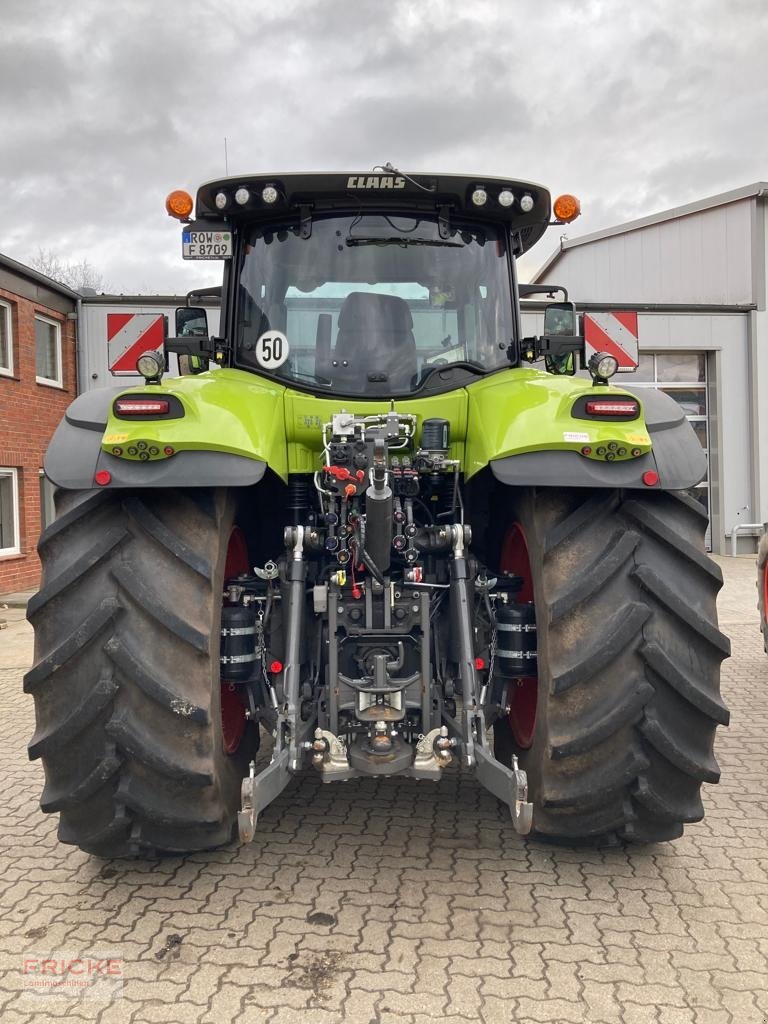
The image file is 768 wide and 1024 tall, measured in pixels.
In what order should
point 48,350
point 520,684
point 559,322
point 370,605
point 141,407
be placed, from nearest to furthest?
point 141,407, point 370,605, point 520,684, point 559,322, point 48,350

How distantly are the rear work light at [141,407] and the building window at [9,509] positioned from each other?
11.8 m

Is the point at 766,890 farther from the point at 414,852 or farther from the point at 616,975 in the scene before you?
the point at 414,852

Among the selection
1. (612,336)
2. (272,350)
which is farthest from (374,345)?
(612,336)

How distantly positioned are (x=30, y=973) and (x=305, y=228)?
2.92 meters

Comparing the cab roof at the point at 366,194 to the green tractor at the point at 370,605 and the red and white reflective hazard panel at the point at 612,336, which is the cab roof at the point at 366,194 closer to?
the green tractor at the point at 370,605

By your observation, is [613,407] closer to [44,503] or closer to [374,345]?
[374,345]

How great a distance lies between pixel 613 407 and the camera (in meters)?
2.81

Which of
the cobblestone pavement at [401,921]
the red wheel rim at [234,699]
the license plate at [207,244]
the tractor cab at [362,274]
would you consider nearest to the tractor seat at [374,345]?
the tractor cab at [362,274]

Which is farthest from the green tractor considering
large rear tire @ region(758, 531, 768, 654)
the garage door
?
the garage door

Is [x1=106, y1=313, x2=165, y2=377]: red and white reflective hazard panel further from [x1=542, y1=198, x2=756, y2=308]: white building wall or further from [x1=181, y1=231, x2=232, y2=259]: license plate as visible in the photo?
[x1=542, y1=198, x2=756, y2=308]: white building wall

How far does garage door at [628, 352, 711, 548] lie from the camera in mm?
16922

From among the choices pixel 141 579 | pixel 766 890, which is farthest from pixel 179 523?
pixel 766 890

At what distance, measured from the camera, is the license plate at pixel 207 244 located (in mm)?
3762

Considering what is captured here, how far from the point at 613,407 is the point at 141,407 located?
1540mm
